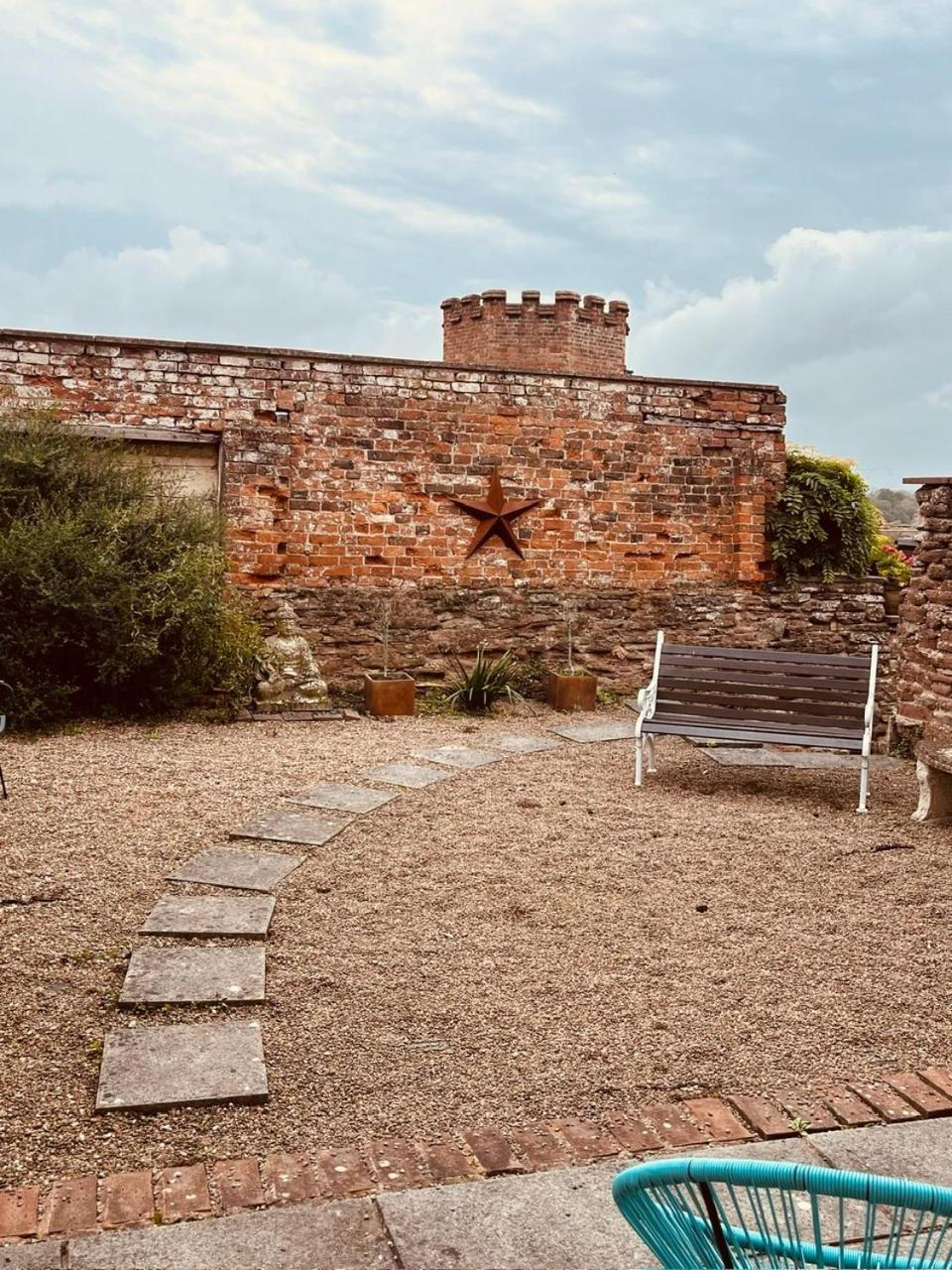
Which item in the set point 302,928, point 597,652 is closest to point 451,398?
point 597,652

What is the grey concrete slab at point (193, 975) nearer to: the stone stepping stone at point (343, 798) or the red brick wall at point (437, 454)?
the stone stepping stone at point (343, 798)

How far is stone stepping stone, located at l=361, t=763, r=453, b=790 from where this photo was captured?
→ 23.1ft

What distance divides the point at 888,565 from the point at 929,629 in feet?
11.6

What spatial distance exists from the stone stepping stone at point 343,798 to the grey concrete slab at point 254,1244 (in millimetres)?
3764

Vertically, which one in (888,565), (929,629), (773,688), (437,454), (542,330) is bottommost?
(773,688)

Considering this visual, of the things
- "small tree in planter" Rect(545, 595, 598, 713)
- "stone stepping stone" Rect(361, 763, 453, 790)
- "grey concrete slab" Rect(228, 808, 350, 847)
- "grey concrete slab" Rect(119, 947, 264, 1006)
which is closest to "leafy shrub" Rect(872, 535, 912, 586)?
"small tree in planter" Rect(545, 595, 598, 713)

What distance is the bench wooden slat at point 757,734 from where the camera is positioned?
6809 millimetres

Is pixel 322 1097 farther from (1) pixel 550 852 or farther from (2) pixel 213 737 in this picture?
(2) pixel 213 737

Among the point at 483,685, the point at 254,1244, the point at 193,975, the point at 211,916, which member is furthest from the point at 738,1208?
the point at 483,685

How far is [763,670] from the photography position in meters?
7.42

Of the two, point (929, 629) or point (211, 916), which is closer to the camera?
point (211, 916)

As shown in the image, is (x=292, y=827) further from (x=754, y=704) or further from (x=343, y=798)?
(x=754, y=704)

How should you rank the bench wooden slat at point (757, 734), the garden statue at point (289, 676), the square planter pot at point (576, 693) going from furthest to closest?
the square planter pot at point (576, 693) → the garden statue at point (289, 676) → the bench wooden slat at point (757, 734)

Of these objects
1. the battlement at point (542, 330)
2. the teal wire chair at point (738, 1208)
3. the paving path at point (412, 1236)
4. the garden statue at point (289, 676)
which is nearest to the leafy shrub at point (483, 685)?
the garden statue at point (289, 676)
